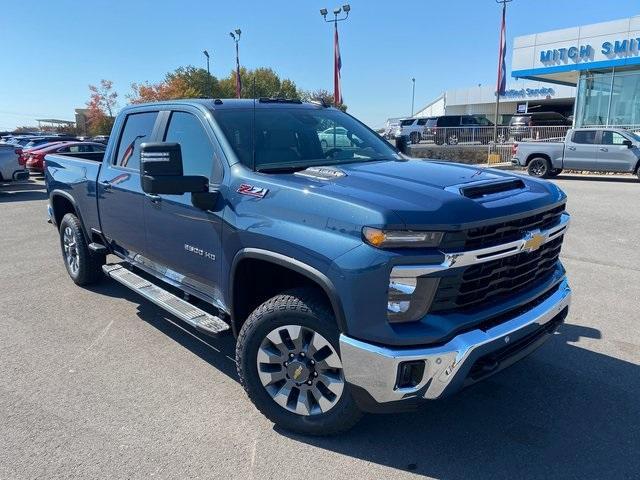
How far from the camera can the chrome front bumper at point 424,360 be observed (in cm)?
246

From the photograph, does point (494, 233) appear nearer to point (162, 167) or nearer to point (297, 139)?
point (297, 139)

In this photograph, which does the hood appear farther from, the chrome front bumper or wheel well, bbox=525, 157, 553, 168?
wheel well, bbox=525, 157, 553, 168

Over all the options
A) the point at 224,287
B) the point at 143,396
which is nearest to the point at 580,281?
the point at 224,287

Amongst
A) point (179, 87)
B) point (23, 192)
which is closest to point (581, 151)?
point (23, 192)

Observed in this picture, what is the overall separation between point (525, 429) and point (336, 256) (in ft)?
5.56

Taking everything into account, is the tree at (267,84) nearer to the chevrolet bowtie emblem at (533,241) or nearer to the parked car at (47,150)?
the parked car at (47,150)

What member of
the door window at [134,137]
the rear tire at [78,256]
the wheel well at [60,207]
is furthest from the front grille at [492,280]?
the wheel well at [60,207]

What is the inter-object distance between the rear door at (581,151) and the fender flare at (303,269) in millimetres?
17462

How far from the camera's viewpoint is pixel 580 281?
19.9ft

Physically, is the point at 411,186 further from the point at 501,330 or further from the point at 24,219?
the point at 24,219

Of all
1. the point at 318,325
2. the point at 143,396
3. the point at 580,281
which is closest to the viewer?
the point at 318,325

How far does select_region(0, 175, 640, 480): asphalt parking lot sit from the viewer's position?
9.27ft

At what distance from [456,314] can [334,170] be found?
122 cm

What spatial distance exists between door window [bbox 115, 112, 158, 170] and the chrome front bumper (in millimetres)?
2840
